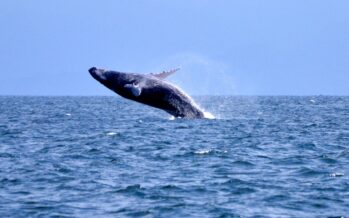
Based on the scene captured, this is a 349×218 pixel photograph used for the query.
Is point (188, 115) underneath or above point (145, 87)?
underneath

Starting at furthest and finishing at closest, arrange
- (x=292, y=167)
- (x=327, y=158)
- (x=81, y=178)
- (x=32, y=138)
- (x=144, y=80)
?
(x=32, y=138), (x=144, y=80), (x=327, y=158), (x=292, y=167), (x=81, y=178)

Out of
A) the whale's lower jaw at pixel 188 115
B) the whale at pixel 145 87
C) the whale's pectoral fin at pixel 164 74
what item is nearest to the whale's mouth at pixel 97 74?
the whale at pixel 145 87

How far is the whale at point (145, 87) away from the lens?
29.1 m

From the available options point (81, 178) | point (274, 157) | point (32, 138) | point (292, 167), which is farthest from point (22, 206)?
point (32, 138)

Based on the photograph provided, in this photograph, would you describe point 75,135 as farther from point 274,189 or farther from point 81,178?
point 274,189

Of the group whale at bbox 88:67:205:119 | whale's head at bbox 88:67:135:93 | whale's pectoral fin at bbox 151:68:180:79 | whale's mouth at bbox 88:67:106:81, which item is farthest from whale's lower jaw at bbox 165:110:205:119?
whale's mouth at bbox 88:67:106:81

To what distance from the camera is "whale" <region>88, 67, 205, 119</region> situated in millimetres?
29094

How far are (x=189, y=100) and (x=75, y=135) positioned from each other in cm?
638

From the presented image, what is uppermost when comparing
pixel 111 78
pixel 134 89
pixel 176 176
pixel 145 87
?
pixel 111 78

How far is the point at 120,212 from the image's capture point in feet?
50.9

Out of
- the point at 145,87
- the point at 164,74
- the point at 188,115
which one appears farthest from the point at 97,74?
the point at 188,115

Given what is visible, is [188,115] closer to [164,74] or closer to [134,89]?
[164,74]

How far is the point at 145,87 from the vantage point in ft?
97.0

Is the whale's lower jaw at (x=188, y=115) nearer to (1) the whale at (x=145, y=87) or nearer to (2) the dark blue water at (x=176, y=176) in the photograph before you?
(1) the whale at (x=145, y=87)
